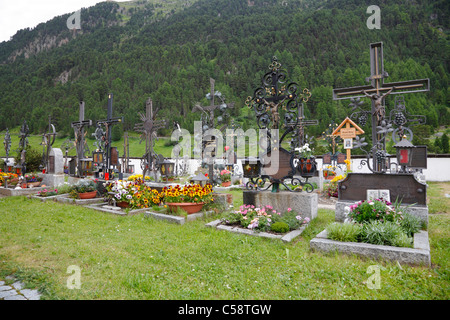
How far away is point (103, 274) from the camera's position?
3.91 meters

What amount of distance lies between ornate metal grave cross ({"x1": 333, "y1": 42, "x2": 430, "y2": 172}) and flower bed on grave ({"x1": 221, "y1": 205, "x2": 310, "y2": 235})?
297 centimetres

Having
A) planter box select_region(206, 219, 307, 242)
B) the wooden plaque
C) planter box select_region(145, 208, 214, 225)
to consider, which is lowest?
planter box select_region(206, 219, 307, 242)

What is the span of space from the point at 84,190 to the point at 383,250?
34.6ft

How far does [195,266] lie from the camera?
415cm

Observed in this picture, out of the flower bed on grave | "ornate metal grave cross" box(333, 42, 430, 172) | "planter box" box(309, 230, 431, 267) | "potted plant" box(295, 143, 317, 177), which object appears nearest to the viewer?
"planter box" box(309, 230, 431, 267)

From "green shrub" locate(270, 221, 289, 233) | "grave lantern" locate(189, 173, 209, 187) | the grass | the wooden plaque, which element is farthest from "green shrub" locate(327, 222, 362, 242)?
the wooden plaque

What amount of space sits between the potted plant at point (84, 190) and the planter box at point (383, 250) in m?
9.25

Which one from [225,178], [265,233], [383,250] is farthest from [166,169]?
[383,250]

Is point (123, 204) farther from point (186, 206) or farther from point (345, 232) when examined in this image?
point (345, 232)

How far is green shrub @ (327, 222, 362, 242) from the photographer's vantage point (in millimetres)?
4789

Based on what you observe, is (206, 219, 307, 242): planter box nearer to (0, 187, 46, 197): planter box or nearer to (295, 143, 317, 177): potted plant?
(295, 143, 317, 177): potted plant

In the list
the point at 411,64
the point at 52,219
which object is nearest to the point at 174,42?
the point at 411,64

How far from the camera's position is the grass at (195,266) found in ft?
11.0

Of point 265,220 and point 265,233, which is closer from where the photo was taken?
point 265,233
